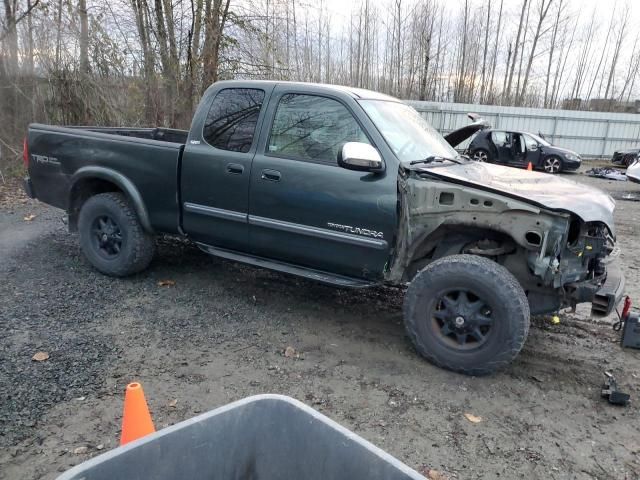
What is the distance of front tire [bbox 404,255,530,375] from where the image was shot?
130 inches

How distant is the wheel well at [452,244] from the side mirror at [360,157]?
0.67 m

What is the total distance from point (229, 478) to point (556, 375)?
9.79ft

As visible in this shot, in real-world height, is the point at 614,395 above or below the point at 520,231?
below

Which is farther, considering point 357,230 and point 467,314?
point 357,230

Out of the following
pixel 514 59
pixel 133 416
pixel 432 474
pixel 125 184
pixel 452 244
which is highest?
pixel 514 59

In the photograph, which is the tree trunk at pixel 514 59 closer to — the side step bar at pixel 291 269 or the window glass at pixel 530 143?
the window glass at pixel 530 143

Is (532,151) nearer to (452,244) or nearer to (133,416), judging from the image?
(452,244)

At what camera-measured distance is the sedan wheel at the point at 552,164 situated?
16.7m

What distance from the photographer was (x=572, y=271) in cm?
339

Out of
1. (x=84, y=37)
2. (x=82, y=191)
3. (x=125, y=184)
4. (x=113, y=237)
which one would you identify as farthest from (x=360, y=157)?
(x=84, y=37)

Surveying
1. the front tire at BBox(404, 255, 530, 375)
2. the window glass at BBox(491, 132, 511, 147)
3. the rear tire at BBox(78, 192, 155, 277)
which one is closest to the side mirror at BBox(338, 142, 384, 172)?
the front tire at BBox(404, 255, 530, 375)

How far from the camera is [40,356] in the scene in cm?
340

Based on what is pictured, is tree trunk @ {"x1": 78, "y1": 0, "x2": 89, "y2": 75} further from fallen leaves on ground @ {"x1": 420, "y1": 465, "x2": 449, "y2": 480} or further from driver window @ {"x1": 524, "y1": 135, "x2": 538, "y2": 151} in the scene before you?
Result: driver window @ {"x1": 524, "y1": 135, "x2": 538, "y2": 151}

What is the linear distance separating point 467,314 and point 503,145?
1460cm
